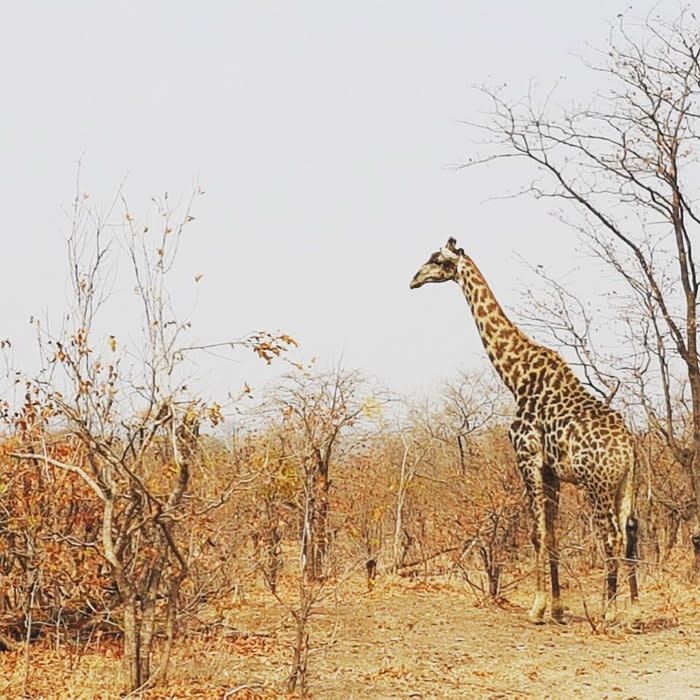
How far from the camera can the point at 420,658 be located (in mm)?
7871

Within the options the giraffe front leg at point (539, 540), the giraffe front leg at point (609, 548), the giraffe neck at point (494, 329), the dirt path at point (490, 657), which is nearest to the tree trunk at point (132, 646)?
the dirt path at point (490, 657)

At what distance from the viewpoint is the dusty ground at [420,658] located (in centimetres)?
679

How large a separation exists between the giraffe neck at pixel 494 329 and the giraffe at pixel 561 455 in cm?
1

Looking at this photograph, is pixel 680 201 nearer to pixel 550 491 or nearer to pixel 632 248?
pixel 632 248

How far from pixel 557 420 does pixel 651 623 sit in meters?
2.07

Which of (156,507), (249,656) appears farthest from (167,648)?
(249,656)

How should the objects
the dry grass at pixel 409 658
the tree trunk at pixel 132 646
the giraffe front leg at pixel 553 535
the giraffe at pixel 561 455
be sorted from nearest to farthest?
1. the tree trunk at pixel 132 646
2. the dry grass at pixel 409 658
3. the giraffe at pixel 561 455
4. the giraffe front leg at pixel 553 535

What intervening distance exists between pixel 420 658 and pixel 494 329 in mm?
4030

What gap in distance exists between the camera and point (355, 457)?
1517 centimetres

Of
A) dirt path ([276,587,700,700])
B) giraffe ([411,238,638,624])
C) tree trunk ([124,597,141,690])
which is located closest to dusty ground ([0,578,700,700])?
dirt path ([276,587,700,700])

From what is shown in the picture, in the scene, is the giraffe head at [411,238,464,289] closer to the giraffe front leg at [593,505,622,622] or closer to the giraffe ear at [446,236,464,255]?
the giraffe ear at [446,236,464,255]

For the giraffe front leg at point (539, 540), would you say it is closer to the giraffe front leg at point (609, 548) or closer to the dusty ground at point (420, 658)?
the dusty ground at point (420, 658)

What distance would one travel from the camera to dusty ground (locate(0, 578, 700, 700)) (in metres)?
6.79

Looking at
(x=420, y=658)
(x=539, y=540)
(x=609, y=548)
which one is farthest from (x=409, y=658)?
(x=609, y=548)
